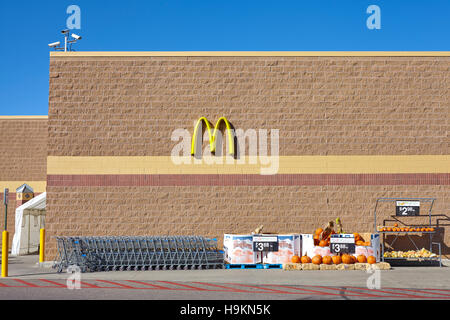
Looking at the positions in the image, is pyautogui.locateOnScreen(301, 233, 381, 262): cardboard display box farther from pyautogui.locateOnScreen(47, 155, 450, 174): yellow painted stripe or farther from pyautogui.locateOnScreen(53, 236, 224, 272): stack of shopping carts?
pyautogui.locateOnScreen(47, 155, 450, 174): yellow painted stripe

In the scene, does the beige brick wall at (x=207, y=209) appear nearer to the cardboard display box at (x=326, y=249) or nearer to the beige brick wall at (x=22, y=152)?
the cardboard display box at (x=326, y=249)

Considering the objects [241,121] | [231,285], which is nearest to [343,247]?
[231,285]

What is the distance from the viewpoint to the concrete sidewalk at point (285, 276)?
45.2 feet

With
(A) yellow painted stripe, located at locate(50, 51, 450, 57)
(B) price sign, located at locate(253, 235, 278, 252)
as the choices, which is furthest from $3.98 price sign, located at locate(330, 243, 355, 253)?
(A) yellow painted stripe, located at locate(50, 51, 450, 57)

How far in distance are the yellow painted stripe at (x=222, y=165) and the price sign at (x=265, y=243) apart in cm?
354

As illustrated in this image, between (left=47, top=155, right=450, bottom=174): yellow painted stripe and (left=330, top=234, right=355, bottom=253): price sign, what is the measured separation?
3695 millimetres

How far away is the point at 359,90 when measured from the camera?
20641mm

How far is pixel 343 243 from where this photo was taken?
17234 millimetres

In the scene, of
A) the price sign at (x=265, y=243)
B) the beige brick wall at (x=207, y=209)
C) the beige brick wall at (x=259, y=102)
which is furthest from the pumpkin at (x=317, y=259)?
the beige brick wall at (x=259, y=102)

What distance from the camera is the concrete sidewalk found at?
1377 cm

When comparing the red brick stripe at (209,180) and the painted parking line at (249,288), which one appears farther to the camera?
the red brick stripe at (209,180)

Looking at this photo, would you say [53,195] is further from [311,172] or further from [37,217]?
[311,172]

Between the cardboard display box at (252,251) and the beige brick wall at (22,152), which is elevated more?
the beige brick wall at (22,152)

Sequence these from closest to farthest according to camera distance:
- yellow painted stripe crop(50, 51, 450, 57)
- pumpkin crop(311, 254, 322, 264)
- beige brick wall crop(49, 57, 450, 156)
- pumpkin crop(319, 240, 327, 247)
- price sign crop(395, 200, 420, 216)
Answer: pumpkin crop(311, 254, 322, 264)
pumpkin crop(319, 240, 327, 247)
price sign crop(395, 200, 420, 216)
beige brick wall crop(49, 57, 450, 156)
yellow painted stripe crop(50, 51, 450, 57)
